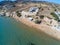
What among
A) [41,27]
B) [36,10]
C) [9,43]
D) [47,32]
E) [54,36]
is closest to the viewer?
[9,43]

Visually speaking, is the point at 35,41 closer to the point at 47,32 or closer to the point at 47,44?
the point at 47,44

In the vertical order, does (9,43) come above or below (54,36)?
above

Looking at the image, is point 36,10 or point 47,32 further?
point 36,10

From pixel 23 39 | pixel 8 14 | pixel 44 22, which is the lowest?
pixel 8 14

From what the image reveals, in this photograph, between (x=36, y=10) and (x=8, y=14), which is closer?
(x=36, y=10)

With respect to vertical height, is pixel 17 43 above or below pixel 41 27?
above

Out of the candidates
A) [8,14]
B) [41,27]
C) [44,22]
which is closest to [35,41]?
[41,27]

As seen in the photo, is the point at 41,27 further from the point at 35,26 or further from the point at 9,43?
the point at 9,43

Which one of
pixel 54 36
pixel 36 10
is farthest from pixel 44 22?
pixel 36 10

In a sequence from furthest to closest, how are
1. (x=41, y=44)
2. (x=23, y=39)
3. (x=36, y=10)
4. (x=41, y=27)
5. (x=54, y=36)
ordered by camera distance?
(x=36, y=10) < (x=41, y=27) < (x=54, y=36) < (x=23, y=39) < (x=41, y=44)
